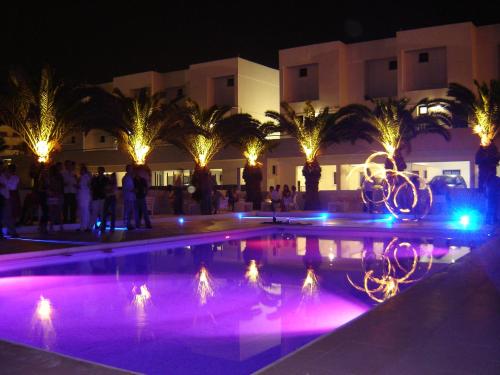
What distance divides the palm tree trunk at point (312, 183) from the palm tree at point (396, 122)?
111 inches

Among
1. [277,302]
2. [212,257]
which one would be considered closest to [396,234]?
[212,257]

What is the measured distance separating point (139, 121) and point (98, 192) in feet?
30.4

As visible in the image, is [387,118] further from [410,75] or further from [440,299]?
[440,299]

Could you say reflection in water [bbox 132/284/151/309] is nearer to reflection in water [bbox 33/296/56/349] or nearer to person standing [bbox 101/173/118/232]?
reflection in water [bbox 33/296/56/349]

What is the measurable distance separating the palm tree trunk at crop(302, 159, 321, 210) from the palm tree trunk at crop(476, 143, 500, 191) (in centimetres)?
774

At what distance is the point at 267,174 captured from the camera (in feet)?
106

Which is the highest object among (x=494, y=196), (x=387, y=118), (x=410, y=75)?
(x=410, y=75)

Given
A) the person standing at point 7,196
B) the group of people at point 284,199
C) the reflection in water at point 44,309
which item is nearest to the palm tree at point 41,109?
the person standing at point 7,196

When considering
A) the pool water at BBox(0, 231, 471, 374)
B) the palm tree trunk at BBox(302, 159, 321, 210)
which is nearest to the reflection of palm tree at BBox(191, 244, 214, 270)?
the pool water at BBox(0, 231, 471, 374)

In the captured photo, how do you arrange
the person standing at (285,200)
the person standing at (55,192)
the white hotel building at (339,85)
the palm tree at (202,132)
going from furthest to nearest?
the white hotel building at (339,85), the person standing at (285,200), the palm tree at (202,132), the person standing at (55,192)

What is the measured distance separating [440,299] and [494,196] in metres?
10.9

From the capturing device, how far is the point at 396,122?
24.2 m

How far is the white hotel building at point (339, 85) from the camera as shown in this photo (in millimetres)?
28828

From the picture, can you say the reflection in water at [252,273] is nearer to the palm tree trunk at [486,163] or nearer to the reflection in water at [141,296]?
the reflection in water at [141,296]
